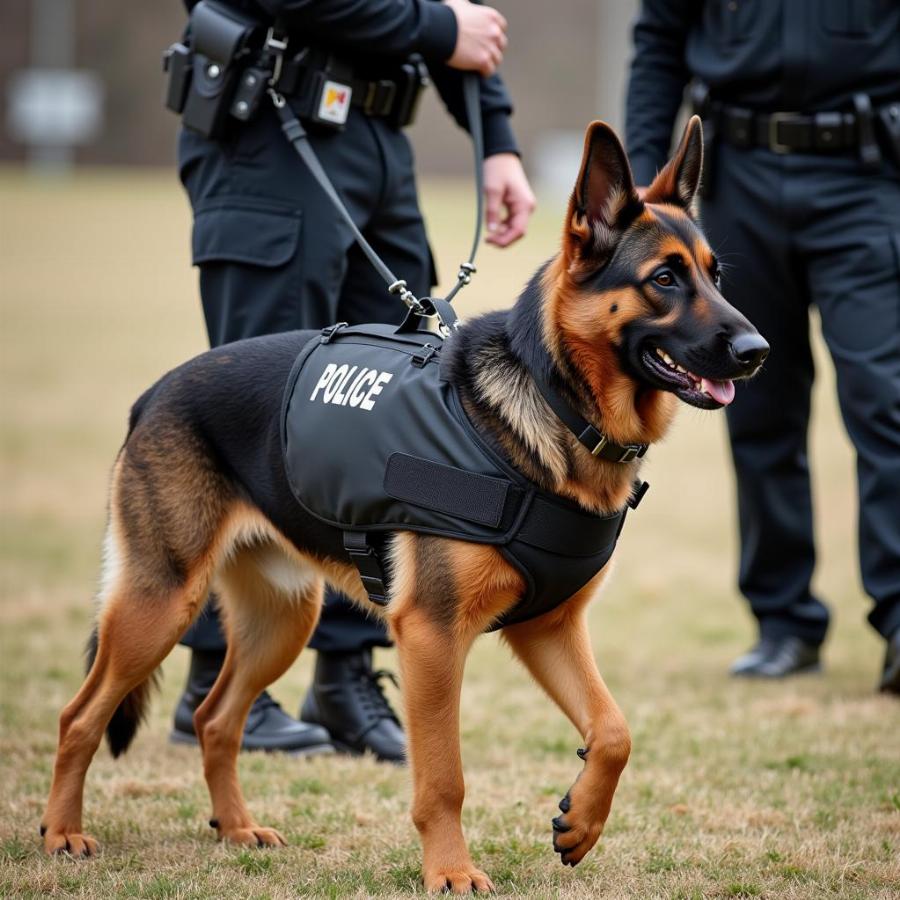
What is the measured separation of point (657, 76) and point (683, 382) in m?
3.07

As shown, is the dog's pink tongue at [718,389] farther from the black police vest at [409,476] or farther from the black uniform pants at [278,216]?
the black uniform pants at [278,216]

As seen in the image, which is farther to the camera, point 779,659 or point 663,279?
point 779,659

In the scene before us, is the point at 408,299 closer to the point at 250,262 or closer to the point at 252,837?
the point at 250,262

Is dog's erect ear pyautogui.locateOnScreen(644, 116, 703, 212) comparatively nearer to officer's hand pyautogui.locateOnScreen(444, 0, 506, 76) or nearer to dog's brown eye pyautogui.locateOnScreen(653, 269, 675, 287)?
dog's brown eye pyautogui.locateOnScreen(653, 269, 675, 287)

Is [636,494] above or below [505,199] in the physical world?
below

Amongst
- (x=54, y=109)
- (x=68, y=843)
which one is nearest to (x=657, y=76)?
(x=68, y=843)

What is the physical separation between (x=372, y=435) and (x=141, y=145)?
6151 cm

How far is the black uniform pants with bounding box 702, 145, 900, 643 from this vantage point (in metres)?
5.38

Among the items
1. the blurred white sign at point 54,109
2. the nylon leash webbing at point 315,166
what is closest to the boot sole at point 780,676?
the nylon leash webbing at point 315,166

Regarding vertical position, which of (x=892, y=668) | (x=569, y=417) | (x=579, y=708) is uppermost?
(x=569, y=417)

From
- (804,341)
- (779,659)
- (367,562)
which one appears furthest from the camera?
(779,659)

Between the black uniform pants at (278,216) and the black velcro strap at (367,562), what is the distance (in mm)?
1043

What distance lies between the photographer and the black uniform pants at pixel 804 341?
5.38 m

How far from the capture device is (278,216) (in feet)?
14.4
